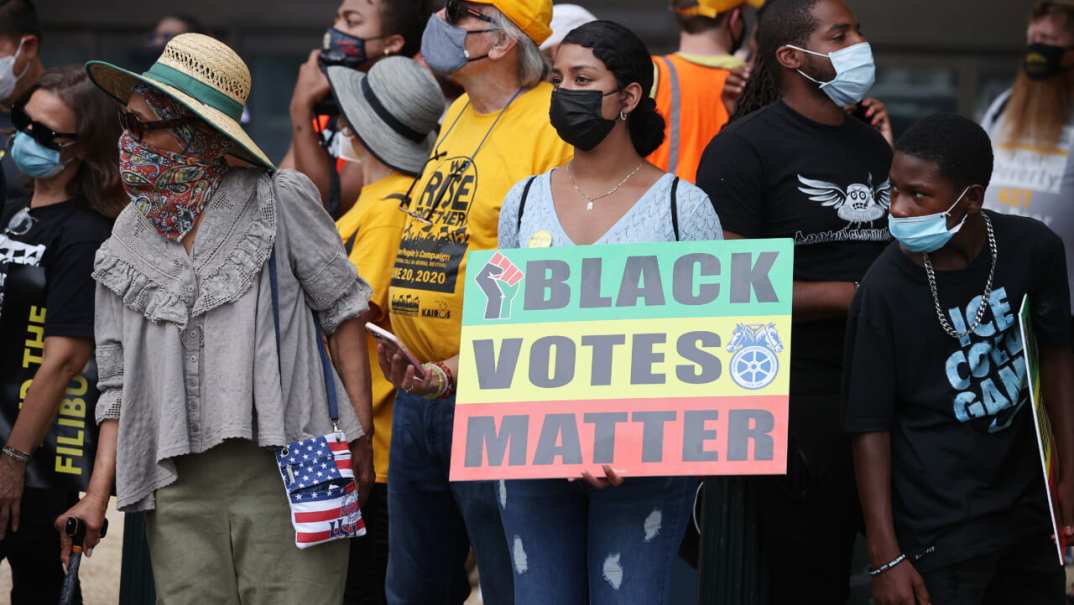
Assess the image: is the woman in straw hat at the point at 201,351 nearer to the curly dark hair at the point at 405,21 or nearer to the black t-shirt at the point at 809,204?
the black t-shirt at the point at 809,204

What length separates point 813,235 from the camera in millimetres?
5102

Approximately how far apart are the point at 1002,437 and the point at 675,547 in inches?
37.3

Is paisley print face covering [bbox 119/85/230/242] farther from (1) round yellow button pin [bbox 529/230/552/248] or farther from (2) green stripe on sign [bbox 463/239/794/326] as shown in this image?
(1) round yellow button pin [bbox 529/230/552/248]

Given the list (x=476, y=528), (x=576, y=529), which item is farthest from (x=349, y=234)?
(x=576, y=529)

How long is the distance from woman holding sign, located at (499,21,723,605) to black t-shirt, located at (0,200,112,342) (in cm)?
155

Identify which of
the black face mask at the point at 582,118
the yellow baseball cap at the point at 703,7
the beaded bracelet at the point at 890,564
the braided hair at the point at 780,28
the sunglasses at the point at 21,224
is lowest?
the beaded bracelet at the point at 890,564

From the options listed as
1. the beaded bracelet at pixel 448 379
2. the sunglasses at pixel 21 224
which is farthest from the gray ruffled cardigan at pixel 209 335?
the sunglasses at pixel 21 224

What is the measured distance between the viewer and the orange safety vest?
6.54m

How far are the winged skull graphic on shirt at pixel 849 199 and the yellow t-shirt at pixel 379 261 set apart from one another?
1.38 metres

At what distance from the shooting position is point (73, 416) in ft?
18.8

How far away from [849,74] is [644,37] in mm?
7019

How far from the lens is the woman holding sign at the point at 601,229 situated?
174 inches

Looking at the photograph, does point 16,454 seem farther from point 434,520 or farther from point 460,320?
point 460,320

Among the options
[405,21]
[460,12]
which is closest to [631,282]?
[460,12]
